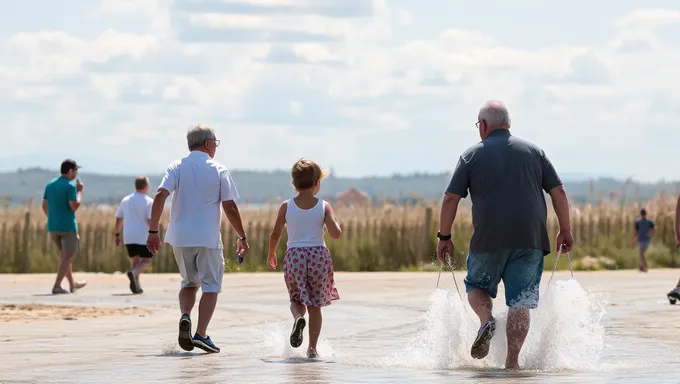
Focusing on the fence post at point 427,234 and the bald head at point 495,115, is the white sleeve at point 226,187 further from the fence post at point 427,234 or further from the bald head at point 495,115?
the fence post at point 427,234

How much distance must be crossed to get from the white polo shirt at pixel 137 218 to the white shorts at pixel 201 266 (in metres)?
9.95

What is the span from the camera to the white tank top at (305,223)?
1348 cm

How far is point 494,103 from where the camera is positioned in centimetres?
1229

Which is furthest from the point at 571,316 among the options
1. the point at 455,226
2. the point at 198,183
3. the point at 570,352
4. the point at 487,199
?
the point at 455,226

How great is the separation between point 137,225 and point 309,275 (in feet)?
35.0

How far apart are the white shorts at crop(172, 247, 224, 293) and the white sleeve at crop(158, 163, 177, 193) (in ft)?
1.68

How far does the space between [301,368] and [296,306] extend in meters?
1.20

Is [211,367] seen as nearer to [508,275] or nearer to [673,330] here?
[508,275]

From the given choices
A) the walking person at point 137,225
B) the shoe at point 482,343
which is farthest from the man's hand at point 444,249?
the walking person at point 137,225

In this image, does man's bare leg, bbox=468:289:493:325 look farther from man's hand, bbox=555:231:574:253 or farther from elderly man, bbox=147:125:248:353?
elderly man, bbox=147:125:248:353

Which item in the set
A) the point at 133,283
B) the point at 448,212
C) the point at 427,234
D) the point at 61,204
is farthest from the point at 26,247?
the point at 448,212

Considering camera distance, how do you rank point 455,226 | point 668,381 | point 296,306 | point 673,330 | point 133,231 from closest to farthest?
1. point 668,381
2. point 296,306
3. point 673,330
4. point 133,231
5. point 455,226

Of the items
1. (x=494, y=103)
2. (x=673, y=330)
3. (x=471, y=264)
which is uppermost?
(x=494, y=103)

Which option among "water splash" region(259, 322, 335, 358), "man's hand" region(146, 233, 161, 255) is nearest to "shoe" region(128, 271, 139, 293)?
"water splash" region(259, 322, 335, 358)
